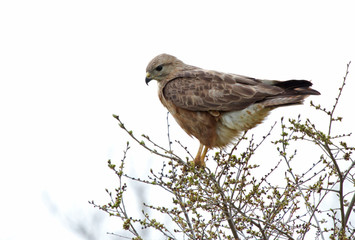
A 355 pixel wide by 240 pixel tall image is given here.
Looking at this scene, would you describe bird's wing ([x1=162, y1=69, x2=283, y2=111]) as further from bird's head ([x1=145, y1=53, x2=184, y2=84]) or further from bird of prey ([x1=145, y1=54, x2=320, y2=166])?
bird's head ([x1=145, y1=53, x2=184, y2=84])

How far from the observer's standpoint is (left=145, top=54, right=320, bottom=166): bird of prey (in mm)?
5887

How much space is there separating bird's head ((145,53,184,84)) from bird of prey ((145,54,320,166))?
27cm

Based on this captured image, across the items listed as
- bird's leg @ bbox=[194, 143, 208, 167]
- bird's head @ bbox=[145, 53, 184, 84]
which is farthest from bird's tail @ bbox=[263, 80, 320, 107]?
bird's head @ bbox=[145, 53, 184, 84]

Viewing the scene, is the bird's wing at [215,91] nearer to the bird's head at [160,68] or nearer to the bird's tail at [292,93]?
the bird's tail at [292,93]

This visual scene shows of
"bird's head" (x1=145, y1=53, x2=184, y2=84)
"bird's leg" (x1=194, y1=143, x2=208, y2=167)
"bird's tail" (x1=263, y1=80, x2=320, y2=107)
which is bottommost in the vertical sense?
"bird's leg" (x1=194, y1=143, x2=208, y2=167)

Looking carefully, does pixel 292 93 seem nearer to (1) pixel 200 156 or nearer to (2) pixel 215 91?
(2) pixel 215 91

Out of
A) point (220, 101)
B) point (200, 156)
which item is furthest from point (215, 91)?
point (200, 156)

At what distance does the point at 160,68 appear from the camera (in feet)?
23.4

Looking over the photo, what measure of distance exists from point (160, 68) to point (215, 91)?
1191 millimetres

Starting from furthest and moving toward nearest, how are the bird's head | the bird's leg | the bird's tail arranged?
the bird's head
the bird's leg
the bird's tail

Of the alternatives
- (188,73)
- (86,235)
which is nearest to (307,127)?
(188,73)

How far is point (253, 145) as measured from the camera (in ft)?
14.4

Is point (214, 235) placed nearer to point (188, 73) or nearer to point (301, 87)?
point (301, 87)

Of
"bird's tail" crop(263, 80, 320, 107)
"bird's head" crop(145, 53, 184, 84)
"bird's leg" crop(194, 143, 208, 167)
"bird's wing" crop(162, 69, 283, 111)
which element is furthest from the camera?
"bird's head" crop(145, 53, 184, 84)
